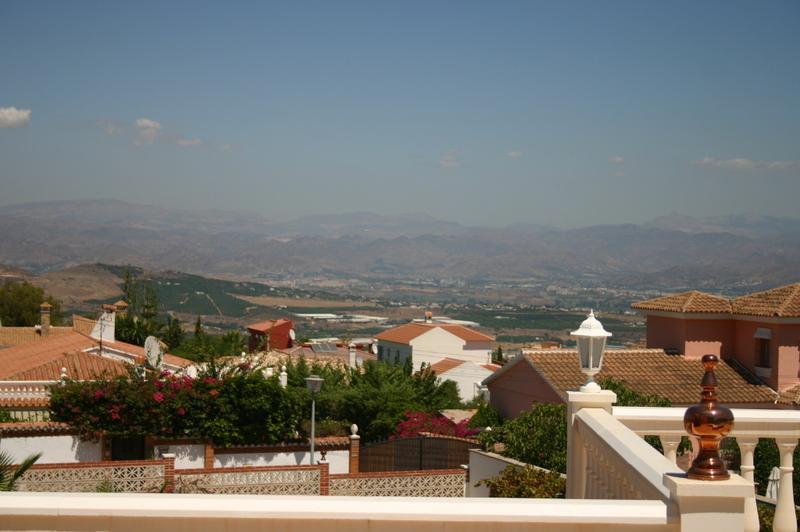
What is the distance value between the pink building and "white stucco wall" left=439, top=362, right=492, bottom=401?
77.2 feet

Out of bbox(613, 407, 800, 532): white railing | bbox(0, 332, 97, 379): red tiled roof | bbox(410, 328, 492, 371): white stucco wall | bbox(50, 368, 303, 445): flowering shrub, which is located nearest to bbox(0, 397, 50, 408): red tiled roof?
bbox(50, 368, 303, 445): flowering shrub

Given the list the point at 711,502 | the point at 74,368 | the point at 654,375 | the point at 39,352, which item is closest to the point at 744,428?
the point at 711,502

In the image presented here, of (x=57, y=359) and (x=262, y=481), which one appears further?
(x=57, y=359)

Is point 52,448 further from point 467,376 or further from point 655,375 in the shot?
point 467,376

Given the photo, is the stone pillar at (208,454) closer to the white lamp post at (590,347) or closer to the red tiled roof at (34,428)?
the red tiled roof at (34,428)

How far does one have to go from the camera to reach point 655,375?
22891 mm

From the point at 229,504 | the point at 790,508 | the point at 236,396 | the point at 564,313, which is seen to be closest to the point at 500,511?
the point at 229,504

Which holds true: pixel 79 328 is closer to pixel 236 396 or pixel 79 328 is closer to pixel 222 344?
pixel 222 344

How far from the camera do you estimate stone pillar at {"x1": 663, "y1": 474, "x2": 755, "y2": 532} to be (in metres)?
3.25

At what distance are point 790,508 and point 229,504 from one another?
2.55 meters

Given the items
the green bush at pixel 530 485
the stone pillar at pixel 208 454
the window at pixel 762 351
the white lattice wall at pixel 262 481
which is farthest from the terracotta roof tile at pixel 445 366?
the green bush at pixel 530 485

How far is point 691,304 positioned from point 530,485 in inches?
710

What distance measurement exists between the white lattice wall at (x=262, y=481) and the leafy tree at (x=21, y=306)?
175 ft

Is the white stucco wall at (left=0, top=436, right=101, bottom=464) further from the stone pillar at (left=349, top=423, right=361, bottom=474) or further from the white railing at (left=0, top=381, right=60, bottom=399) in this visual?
the stone pillar at (left=349, top=423, right=361, bottom=474)
